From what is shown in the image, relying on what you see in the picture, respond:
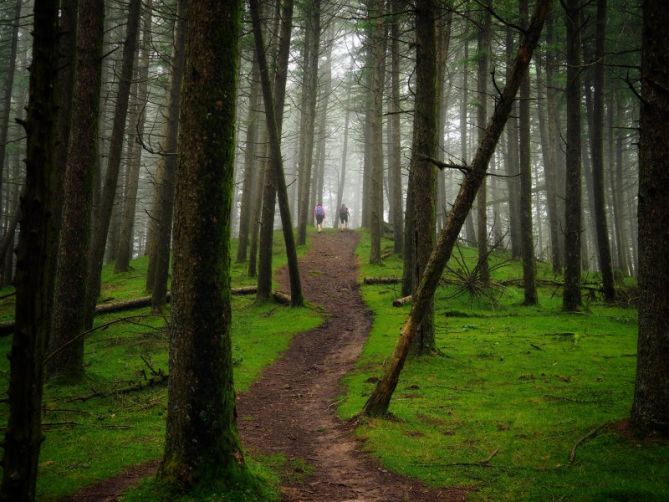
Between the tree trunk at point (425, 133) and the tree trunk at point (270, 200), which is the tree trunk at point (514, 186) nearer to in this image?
the tree trunk at point (270, 200)

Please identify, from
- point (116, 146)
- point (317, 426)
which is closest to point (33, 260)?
point (317, 426)

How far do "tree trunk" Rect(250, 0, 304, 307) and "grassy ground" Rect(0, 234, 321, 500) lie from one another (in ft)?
4.49

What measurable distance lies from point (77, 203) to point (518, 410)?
8.28 metres

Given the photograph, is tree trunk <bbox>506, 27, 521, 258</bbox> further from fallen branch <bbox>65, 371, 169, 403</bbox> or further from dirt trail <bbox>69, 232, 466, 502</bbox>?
fallen branch <bbox>65, 371, 169, 403</bbox>

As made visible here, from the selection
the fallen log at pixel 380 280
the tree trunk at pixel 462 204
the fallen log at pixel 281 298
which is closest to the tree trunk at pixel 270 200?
the fallen log at pixel 281 298

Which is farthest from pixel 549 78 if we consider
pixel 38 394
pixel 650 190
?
pixel 38 394

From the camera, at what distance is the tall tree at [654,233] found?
538cm

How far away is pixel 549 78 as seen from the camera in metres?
24.2

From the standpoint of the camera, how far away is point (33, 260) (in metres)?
3.05

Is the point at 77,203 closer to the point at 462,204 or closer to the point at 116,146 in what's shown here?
the point at 116,146

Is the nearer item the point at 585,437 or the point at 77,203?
the point at 585,437

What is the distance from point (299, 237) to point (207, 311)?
23217 mm

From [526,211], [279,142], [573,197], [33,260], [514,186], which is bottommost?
[33,260]

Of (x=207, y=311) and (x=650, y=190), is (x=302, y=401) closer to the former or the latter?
(x=207, y=311)
